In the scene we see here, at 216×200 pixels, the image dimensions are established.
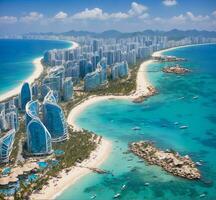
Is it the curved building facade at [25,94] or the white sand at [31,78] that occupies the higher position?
the curved building facade at [25,94]

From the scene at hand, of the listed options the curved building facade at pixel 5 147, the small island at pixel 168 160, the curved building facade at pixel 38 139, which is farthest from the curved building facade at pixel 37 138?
the small island at pixel 168 160

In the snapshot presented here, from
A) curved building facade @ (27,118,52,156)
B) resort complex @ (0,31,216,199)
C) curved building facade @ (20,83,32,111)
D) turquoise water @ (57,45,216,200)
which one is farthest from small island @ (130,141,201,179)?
curved building facade @ (20,83,32,111)

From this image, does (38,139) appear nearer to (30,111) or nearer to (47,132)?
(47,132)

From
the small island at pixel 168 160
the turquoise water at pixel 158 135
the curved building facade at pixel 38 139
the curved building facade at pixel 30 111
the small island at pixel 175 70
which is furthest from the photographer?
the small island at pixel 175 70

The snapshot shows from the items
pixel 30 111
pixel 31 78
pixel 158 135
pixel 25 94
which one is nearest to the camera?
pixel 30 111

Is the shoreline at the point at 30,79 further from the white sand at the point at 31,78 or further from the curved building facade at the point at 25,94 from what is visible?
the curved building facade at the point at 25,94

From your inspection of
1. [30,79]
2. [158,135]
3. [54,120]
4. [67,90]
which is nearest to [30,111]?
[54,120]

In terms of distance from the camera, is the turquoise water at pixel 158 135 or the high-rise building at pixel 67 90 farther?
the high-rise building at pixel 67 90
